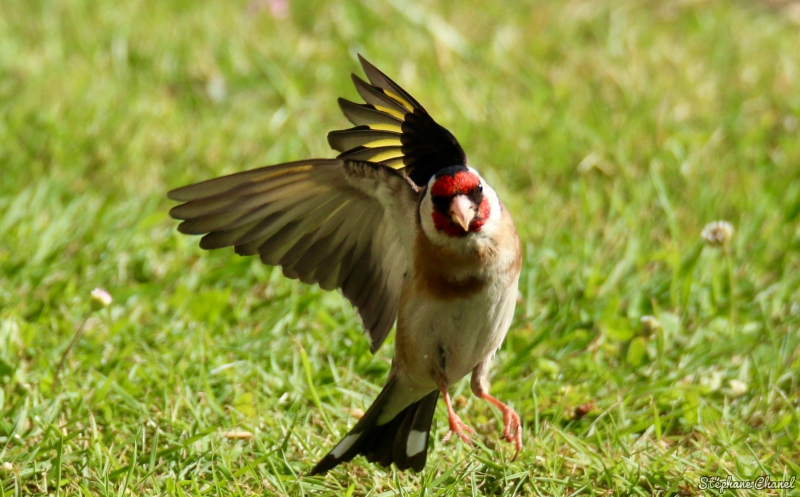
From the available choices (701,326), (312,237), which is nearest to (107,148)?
(312,237)

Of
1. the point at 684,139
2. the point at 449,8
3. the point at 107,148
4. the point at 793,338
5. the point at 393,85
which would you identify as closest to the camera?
the point at 393,85

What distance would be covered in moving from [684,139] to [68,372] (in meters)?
3.54

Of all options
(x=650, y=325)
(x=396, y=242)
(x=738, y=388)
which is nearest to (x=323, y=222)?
(x=396, y=242)

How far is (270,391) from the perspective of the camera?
3645mm

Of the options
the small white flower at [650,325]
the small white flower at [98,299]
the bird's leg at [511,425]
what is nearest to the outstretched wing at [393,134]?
the bird's leg at [511,425]

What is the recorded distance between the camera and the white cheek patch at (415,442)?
10.5 ft

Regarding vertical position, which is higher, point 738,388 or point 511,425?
point 511,425

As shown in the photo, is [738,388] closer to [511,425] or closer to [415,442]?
[511,425]

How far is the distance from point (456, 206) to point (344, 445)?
2.90 ft

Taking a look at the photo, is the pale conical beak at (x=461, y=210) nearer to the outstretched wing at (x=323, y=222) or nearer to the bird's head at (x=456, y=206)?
the bird's head at (x=456, y=206)

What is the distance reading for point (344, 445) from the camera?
3174mm

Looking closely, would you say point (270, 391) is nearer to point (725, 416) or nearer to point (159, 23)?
point (725, 416)

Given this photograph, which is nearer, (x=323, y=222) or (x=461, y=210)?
(x=461, y=210)

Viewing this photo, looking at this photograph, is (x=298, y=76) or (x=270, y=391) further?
(x=298, y=76)
